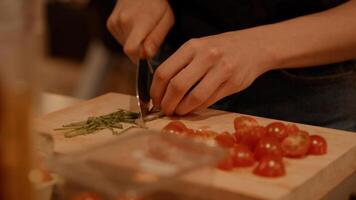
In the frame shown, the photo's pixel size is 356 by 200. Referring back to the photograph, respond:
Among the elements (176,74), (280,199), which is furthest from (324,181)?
(176,74)

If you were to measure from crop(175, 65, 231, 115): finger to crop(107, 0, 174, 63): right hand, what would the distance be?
0.52 ft

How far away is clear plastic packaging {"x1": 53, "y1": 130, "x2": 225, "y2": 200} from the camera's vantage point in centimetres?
64

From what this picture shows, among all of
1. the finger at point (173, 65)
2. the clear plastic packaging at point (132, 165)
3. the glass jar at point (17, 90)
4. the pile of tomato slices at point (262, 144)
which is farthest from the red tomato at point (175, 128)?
the glass jar at point (17, 90)

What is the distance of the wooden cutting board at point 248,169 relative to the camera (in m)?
0.93

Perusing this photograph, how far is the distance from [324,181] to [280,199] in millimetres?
162

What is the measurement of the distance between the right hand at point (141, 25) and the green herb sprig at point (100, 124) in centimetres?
13

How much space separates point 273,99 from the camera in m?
1.44

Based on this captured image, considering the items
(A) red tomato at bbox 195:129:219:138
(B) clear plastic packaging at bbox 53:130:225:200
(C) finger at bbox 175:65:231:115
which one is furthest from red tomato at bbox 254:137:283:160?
(B) clear plastic packaging at bbox 53:130:225:200

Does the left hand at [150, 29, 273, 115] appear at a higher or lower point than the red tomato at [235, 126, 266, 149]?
higher

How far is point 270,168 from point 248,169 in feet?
0.14

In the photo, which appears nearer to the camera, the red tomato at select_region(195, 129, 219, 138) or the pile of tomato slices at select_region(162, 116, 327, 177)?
the pile of tomato slices at select_region(162, 116, 327, 177)

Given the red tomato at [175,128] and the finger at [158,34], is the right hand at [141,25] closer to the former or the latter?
the finger at [158,34]

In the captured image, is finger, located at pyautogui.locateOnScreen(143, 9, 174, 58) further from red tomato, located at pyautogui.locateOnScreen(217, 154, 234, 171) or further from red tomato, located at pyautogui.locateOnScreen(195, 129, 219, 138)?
red tomato, located at pyautogui.locateOnScreen(217, 154, 234, 171)

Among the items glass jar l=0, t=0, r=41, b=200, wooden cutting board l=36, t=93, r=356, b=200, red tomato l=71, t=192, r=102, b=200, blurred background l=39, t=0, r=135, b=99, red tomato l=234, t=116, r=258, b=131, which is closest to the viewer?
glass jar l=0, t=0, r=41, b=200
